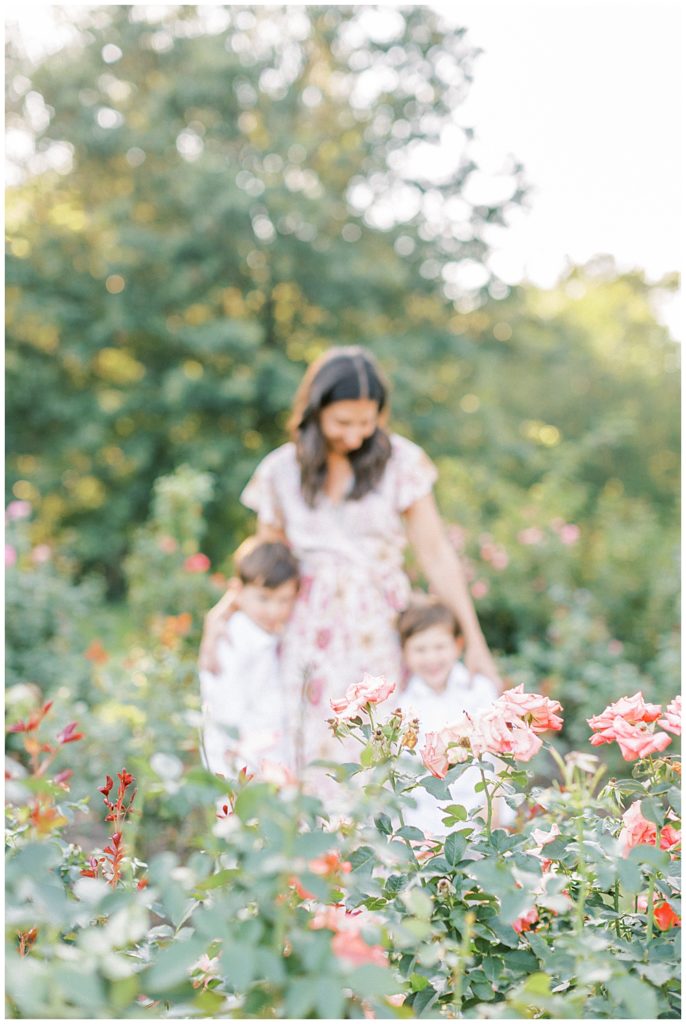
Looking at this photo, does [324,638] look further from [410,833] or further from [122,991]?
[122,991]

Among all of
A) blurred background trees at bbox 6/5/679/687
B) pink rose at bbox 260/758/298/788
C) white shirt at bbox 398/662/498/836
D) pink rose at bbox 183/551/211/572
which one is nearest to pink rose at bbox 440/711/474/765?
pink rose at bbox 260/758/298/788

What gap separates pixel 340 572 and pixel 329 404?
547 millimetres

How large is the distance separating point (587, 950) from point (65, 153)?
1290cm

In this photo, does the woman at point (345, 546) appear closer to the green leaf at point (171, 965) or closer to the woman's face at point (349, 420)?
the woman's face at point (349, 420)

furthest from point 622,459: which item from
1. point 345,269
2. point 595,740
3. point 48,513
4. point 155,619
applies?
point 595,740

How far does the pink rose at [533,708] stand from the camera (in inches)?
47.8

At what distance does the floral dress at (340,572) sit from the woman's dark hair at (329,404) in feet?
0.16

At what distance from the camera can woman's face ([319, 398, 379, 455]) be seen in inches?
108

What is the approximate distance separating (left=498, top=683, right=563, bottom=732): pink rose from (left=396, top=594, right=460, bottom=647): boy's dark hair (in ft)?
5.73

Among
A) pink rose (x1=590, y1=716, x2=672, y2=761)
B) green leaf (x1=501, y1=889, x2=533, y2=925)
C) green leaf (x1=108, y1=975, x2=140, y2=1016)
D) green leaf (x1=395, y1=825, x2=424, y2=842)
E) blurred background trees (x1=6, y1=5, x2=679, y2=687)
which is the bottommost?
green leaf (x1=501, y1=889, x2=533, y2=925)

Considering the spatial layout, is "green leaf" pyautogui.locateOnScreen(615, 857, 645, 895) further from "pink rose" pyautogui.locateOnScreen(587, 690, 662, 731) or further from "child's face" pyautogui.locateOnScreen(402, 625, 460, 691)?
"child's face" pyautogui.locateOnScreen(402, 625, 460, 691)

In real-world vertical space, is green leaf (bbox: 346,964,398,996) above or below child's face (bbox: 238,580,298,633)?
below

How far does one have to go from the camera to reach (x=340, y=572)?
2.97 metres

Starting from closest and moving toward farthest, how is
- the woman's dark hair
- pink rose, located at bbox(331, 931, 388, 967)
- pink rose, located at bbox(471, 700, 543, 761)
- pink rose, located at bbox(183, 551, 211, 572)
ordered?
pink rose, located at bbox(331, 931, 388, 967), pink rose, located at bbox(471, 700, 543, 761), the woman's dark hair, pink rose, located at bbox(183, 551, 211, 572)
